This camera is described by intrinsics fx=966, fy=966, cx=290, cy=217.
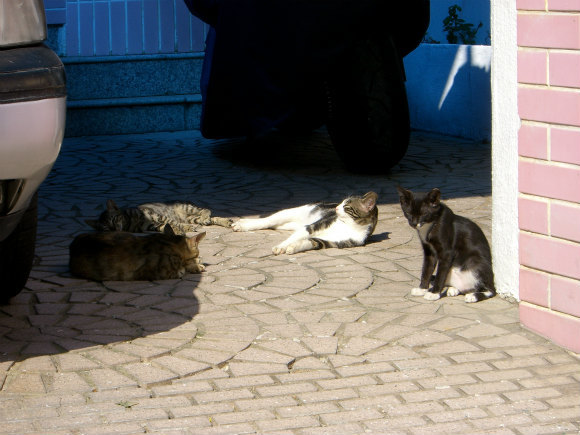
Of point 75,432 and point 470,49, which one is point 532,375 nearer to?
point 75,432

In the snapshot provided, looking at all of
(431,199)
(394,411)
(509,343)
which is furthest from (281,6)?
(394,411)

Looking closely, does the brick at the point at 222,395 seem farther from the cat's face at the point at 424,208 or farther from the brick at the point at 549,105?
the brick at the point at 549,105

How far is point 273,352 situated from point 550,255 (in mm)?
1545

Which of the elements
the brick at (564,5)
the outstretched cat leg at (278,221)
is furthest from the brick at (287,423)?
the outstretched cat leg at (278,221)

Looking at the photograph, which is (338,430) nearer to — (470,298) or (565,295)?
(565,295)

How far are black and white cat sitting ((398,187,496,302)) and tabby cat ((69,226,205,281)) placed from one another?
1.60m

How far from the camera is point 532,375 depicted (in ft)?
15.2

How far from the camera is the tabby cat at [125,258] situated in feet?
20.6

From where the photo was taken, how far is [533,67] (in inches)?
200

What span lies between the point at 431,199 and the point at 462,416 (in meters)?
1.97

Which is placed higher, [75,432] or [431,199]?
[431,199]

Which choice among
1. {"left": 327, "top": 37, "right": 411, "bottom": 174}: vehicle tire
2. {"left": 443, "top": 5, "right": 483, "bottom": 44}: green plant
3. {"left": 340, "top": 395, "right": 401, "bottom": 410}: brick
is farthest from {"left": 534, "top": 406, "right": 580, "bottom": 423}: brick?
{"left": 443, "top": 5, "right": 483, "bottom": 44}: green plant

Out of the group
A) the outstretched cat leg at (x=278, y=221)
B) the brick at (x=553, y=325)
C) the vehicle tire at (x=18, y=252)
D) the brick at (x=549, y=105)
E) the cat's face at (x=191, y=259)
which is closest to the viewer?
the brick at (x=549, y=105)

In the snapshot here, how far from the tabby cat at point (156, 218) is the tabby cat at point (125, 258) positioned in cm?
105
